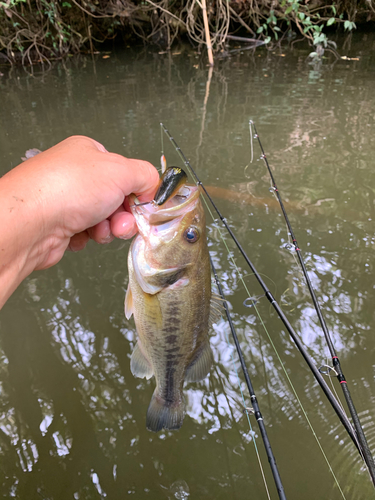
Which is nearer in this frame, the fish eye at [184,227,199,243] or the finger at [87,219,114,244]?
the fish eye at [184,227,199,243]

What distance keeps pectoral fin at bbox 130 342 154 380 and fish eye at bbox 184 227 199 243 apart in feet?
2.17

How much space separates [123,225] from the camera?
67.1 inches

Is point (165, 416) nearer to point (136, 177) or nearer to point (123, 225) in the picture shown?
point (123, 225)

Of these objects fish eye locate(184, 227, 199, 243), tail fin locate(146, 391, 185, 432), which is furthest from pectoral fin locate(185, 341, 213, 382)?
fish eye locate(184, 227, 199, 243)

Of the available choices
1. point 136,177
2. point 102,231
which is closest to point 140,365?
point 102,231

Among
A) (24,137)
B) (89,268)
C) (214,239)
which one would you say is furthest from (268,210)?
A: (24,137)

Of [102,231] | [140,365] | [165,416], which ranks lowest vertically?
[165,416]

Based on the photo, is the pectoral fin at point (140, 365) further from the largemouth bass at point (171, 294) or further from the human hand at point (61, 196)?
the human hand at point (61, 196)

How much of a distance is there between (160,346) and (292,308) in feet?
5.70

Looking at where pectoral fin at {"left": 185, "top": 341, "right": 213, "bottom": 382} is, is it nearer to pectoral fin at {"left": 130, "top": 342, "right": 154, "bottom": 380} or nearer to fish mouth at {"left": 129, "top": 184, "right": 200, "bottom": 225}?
pectoral fin at {"left": 130, "top": 342, "right": 154, "bottom": 380}

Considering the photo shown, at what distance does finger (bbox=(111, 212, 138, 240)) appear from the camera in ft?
5.60

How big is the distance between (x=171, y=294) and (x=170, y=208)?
0.39 meters

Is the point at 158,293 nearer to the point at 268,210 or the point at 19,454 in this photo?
the point at 19,454

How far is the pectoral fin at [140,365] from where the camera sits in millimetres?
1827
